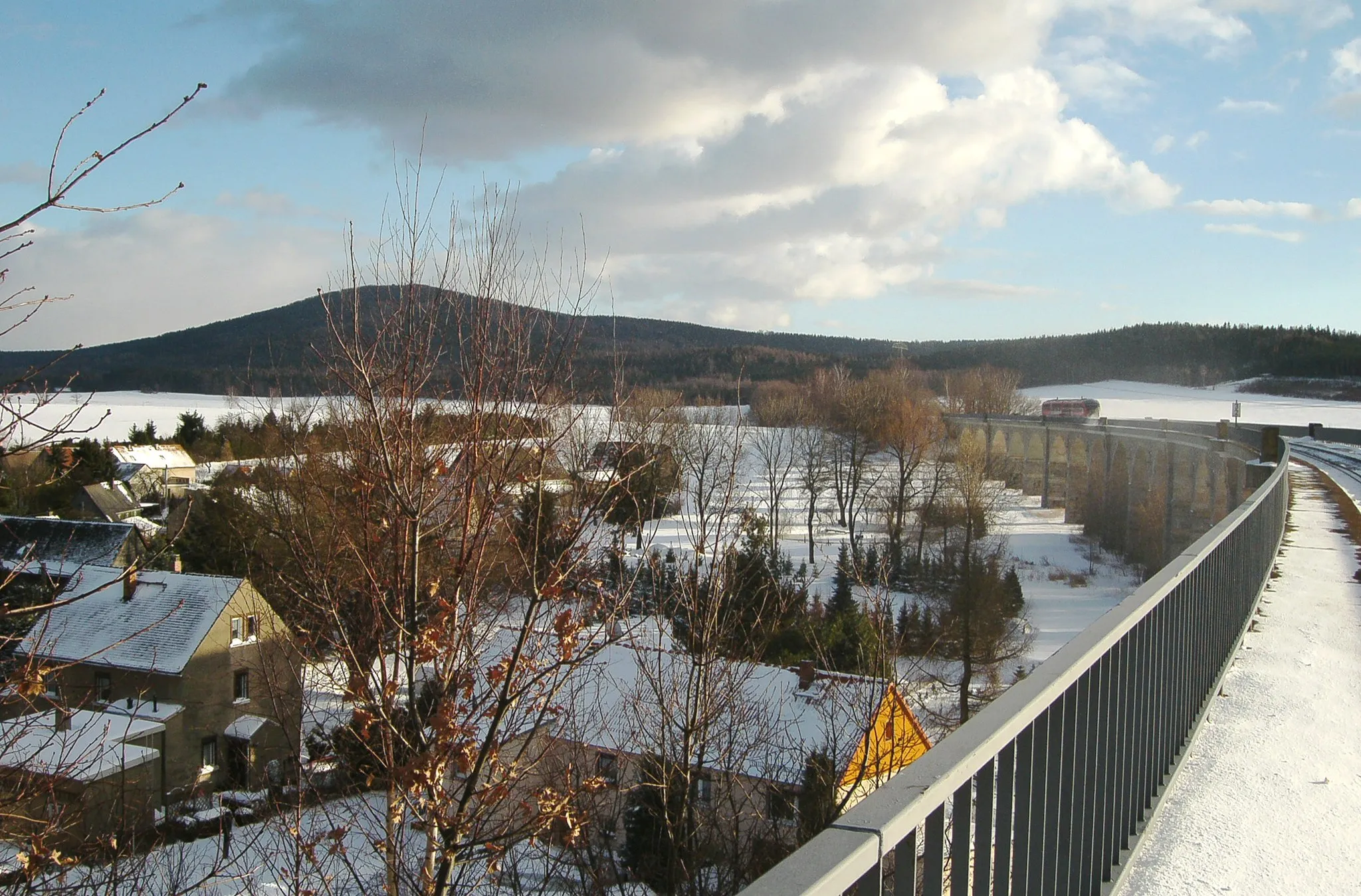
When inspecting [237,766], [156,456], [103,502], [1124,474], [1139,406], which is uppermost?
[1139,406]

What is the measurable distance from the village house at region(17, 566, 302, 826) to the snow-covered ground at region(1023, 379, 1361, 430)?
5557cm

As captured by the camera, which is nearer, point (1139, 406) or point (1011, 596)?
point (1011, 596)

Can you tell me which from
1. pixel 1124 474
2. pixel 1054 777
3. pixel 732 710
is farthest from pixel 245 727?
pixel 1124 474

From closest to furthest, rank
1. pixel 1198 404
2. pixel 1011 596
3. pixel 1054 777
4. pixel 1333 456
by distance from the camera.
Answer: pixel 1054 777 < pixel 1333 456 < pixel 1011 596 < pixel 1198 404

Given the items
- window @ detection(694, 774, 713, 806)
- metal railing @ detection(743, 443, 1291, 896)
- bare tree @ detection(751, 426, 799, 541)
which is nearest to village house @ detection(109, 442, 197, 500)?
bare tree @ detection(751, 426, 799, 541)

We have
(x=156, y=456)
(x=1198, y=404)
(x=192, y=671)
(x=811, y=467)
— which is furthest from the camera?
(x=1198, y=404)

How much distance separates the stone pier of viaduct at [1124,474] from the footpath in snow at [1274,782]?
15.3 m

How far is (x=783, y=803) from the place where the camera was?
51.8ft

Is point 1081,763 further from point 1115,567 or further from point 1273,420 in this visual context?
point 1273,420

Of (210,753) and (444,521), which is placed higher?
(444,521)

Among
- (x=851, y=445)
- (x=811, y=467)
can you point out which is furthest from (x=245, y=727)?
(x=851, y=445)

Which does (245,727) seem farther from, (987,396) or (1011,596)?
(987,396)

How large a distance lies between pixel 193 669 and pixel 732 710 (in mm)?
16602

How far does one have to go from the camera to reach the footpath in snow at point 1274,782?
118 inches
